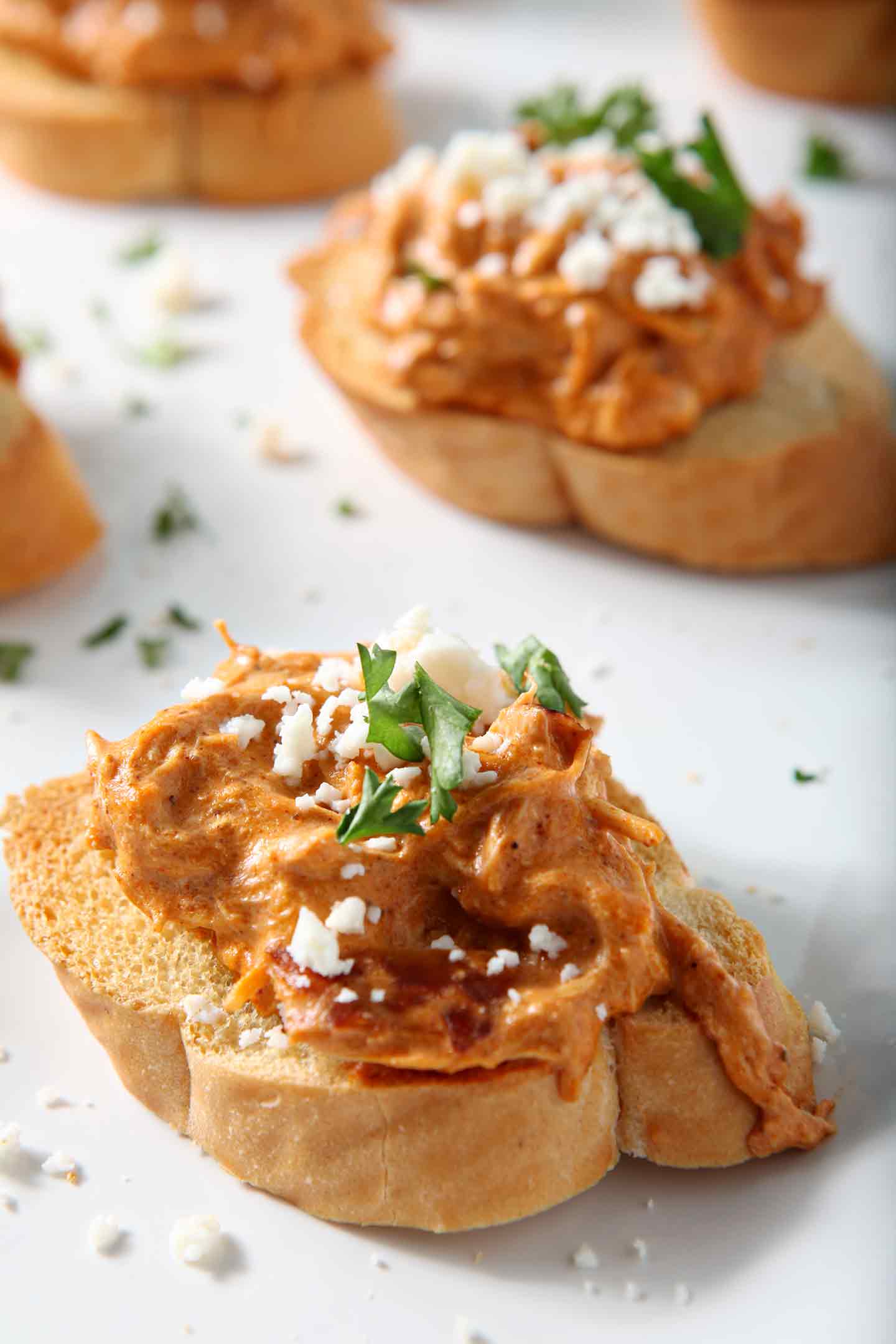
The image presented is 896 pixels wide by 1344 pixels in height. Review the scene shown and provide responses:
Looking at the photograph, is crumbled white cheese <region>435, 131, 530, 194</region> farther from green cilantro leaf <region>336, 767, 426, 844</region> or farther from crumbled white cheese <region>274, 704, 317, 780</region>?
green cilantro leaf <region>336, 767, 426, 844</region>

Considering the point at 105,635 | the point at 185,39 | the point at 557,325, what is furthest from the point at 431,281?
the point at 185,39

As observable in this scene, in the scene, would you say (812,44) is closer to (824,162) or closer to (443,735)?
(824,162)

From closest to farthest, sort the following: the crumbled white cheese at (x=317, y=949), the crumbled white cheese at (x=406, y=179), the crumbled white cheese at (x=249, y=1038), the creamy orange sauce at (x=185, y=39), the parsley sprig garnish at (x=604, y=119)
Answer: the crumbled white cheese at (x=317, y=949), the crumbled white cheese at (x=249, y=1038), the crumbled white cheese at (x=406, y=179), the parsley sprig garnish at (x=604, y=119), the creamy orange sauce at (x=185, y=39)

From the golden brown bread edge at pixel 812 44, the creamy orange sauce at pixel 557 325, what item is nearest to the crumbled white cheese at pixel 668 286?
the creamy orange sauce at pixel 557 325

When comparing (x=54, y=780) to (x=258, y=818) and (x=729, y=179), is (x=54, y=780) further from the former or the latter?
(x=729, y=179)

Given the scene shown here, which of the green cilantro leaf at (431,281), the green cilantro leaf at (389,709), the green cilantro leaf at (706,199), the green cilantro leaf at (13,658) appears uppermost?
the green cilantro leaf at (706,199)

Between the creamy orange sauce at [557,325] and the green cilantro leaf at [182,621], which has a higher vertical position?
the creamy orange sauce at [557,325]

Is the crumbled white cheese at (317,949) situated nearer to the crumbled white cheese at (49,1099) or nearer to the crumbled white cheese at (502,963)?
the crumbled white cheese at (502,963)
